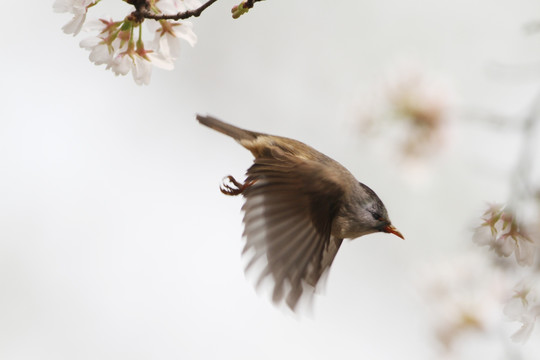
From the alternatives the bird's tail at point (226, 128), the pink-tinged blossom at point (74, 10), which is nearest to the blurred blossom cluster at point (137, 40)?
the pink-tinged blossom at point (74, 10)

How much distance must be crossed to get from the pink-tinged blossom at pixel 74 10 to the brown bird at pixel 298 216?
0.60 meters

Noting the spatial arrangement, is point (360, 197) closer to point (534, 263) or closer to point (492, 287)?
→ point (534, 263)

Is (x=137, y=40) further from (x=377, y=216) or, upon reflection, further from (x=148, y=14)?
(x=377, y=216)

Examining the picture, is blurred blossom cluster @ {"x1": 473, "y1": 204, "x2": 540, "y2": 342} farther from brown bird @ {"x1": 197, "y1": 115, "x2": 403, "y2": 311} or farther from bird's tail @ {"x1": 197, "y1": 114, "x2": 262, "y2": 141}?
bird's tail @ {"x1": 197, "y1": 114, "x2": 262, "y2": 141}

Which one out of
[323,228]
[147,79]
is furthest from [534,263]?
[147,79]

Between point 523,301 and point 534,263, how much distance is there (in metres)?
0.12

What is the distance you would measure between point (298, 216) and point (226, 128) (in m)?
0.56

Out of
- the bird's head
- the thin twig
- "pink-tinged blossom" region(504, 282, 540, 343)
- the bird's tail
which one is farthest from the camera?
the bird's tail

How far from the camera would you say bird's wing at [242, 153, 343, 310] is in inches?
82.9

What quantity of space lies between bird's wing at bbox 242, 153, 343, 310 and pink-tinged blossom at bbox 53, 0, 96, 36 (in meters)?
0.66

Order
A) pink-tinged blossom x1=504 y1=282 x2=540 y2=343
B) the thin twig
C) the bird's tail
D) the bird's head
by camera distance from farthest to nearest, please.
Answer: the bird's tail < the bird's head < pink-tinged blossom x1=504 y1=282 x2=540 y2=343 < the thin twig

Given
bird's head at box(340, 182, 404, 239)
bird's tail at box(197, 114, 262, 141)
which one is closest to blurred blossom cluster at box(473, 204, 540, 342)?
bird's head at box(340, 182, 404, 239)

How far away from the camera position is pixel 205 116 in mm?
2715

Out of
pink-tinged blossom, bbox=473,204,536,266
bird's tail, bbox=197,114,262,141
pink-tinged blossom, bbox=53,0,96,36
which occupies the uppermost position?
bird's tail, bbox=197,114,262,141
